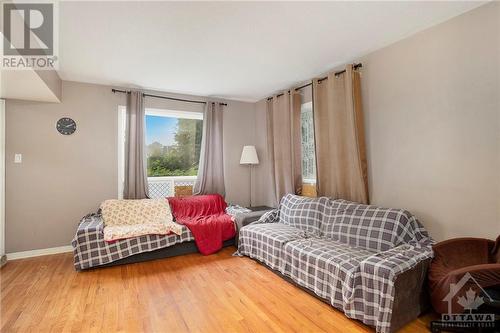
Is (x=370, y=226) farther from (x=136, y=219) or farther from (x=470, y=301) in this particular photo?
(x=136, y=219)

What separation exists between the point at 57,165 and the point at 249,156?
2.91 metres

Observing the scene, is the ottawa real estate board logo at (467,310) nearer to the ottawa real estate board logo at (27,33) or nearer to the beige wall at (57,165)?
the ottawa real estate board logo at (27,33)

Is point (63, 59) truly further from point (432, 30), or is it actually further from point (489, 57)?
point (489, 57)

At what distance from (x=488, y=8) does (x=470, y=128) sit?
960 millimetres

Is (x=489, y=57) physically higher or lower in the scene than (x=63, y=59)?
lower

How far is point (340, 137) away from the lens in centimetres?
312

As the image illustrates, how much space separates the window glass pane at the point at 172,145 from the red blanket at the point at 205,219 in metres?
0.63

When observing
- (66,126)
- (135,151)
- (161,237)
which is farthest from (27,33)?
(161,237)

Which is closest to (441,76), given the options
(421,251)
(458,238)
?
(458,238)

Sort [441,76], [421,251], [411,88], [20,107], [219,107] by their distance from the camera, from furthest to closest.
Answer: [219,107] < [20,107] < [411,88] < [441,76] < [421,251]

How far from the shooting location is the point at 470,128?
2.12 metres

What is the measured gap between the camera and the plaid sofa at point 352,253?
183 cm

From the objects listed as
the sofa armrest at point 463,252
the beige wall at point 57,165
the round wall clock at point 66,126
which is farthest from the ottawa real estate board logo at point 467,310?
the round wall clock at point 66,126

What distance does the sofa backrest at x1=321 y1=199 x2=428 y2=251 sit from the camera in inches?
92.0
